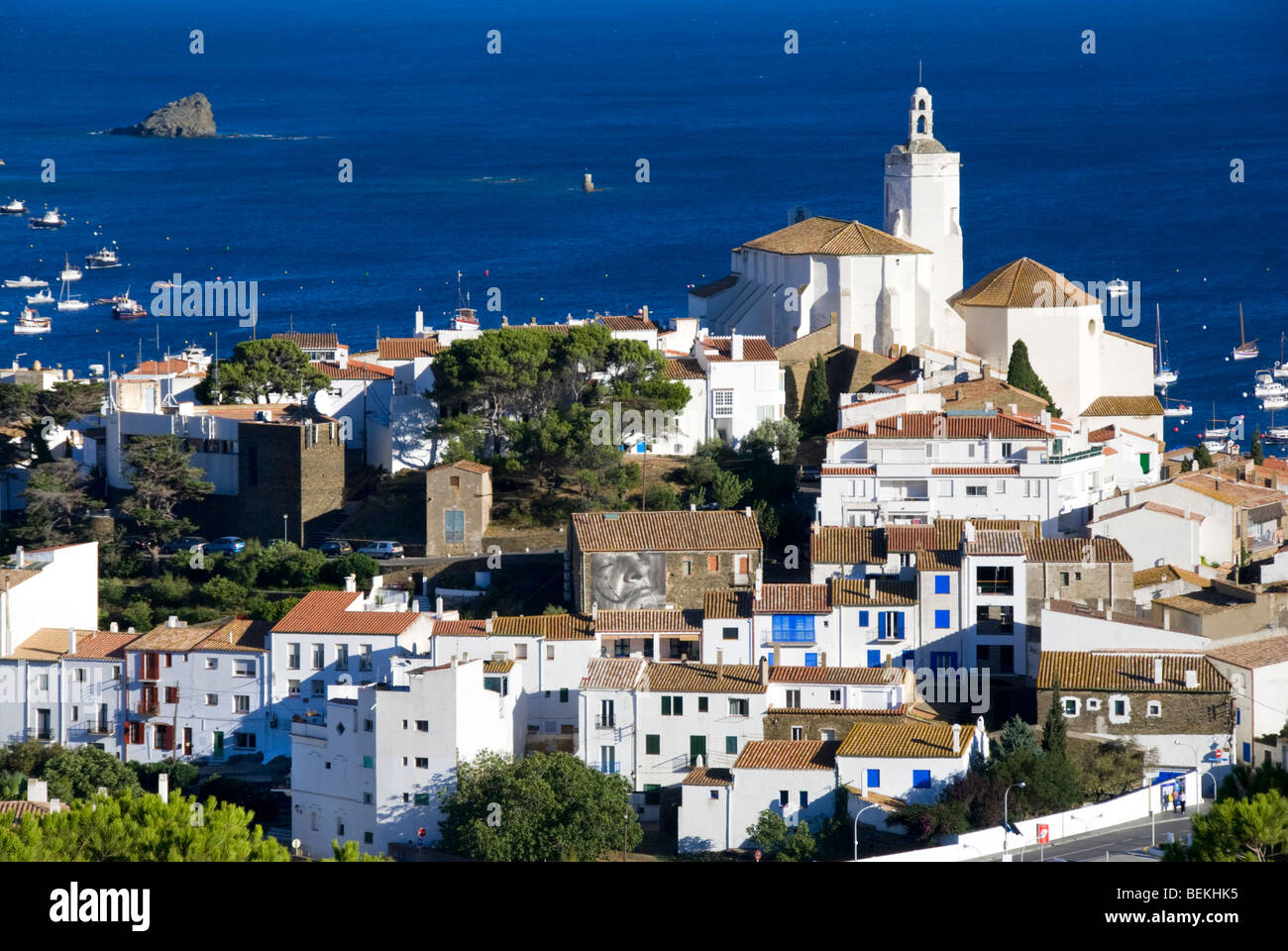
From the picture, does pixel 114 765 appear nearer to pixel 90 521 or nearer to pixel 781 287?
pixel 90 521

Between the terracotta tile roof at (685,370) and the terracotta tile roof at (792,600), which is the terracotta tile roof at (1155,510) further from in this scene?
the terracotta tile roof at (685,370)

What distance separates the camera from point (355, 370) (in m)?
50.2

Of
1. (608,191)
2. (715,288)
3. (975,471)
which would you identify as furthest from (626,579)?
(608,191)

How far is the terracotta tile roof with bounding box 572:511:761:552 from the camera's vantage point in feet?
133

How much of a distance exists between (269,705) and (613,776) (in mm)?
8161

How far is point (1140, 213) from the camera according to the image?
4865 inches

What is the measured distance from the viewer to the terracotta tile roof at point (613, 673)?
36.6 meters

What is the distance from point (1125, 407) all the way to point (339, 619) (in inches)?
804

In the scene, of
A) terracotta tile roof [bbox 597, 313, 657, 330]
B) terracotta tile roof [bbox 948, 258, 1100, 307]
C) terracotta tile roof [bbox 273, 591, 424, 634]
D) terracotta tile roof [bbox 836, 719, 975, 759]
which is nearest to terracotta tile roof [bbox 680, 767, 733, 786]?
terracotta tile roof [bbox 836, 719, 975, 759]

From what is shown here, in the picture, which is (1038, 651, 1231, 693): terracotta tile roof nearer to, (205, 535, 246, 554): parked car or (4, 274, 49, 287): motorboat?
(205, 535, 246, 554): parked car

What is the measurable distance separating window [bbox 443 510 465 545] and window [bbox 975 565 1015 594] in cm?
1053

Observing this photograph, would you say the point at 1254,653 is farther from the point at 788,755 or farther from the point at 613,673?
the point at 613,673

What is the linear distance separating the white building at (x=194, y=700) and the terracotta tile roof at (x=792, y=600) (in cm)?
885
